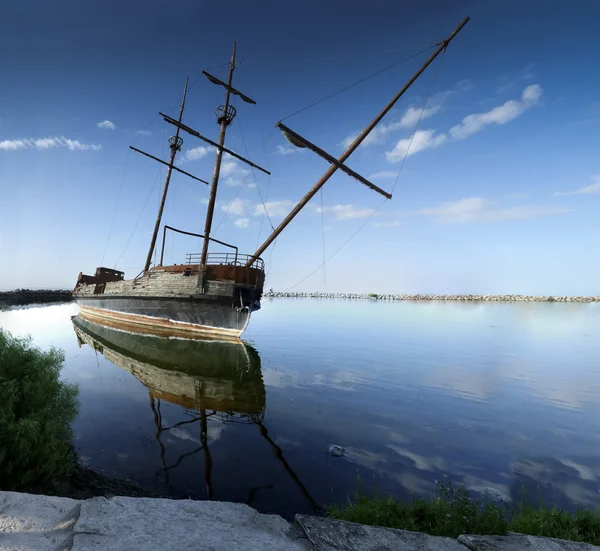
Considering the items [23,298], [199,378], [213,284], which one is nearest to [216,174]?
[213,284]

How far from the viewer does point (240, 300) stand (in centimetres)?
2081

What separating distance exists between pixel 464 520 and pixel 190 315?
67.5ft

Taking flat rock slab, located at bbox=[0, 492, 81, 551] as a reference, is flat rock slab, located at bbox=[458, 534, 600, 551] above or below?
below

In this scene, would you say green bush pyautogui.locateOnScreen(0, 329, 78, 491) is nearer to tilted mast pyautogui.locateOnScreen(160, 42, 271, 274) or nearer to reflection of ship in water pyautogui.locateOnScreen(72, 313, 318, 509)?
reflection of ship in water pyautogui.locateOnScreen(72, 313, 318, 509)

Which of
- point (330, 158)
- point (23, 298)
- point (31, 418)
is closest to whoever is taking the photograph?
point (31, 418)

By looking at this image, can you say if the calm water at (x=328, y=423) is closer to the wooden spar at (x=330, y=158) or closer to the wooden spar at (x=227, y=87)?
the wooden spar at (x=330, y=158)

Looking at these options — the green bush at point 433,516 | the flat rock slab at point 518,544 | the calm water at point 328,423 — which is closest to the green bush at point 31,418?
the calm water at point 328,423

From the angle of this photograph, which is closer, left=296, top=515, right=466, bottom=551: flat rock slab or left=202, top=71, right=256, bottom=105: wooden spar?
left=296, top=515, right=466, bottom=551: flat rock slab

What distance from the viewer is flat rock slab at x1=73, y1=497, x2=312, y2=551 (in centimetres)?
258

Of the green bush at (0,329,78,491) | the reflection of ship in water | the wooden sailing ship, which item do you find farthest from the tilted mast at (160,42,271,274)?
the green bush at (0,329,78,491)

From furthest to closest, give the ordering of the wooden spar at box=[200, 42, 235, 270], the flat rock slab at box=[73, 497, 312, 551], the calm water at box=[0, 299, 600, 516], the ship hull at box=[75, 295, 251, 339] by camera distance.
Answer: the wooden spar at box=[200, 42, 235, 270], the ship hull at box=[75, 295, 251, 339], the calm water at box=[0, 299, 600, 516], the flat rock slab at box=[73, 497, 312, 551]

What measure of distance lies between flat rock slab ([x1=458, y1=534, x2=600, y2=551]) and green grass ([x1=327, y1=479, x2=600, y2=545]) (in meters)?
0.46

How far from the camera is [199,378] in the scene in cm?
1162

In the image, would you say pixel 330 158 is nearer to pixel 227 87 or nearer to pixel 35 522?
pixel 227 87
